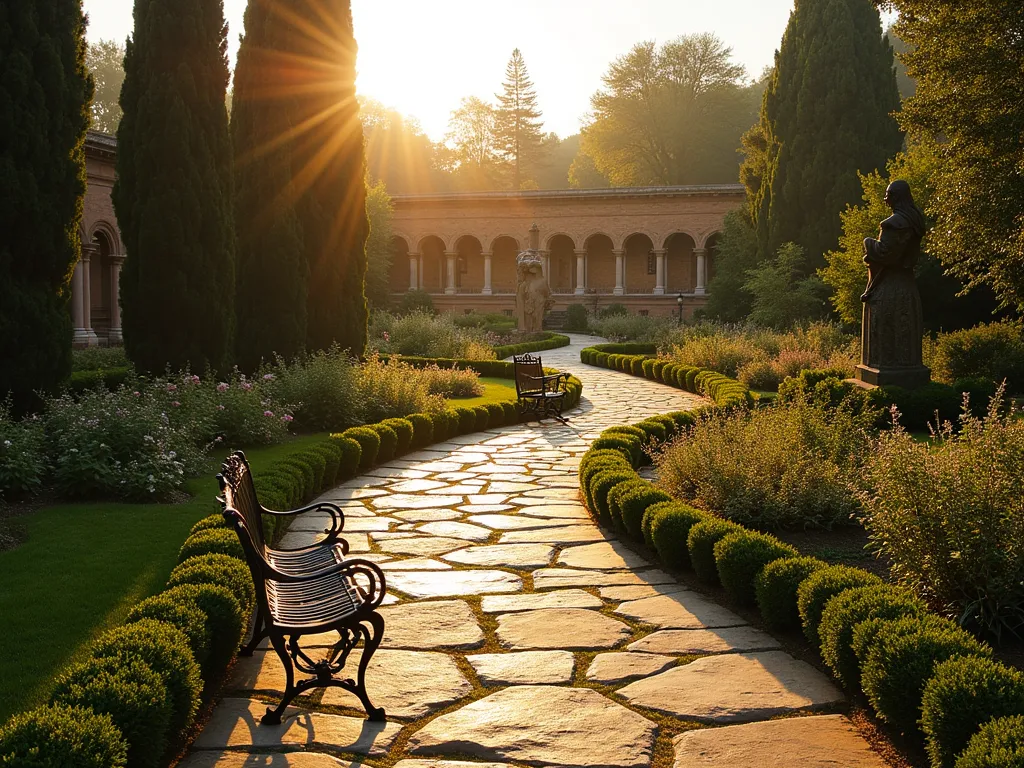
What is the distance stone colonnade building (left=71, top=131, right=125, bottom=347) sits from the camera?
22875 mm

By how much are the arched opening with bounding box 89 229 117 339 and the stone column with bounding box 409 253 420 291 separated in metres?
20.2

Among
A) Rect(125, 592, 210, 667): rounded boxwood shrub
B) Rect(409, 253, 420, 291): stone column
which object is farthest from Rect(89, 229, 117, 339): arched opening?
Rect(125, 592, 210, 667): rounded boxwood shrub

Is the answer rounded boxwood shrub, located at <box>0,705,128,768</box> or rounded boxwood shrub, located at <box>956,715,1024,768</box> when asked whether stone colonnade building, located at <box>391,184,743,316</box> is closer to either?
rounded boxwood shrub, located at <box>956,715,1024,768</box>

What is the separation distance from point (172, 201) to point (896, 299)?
9.20 meters

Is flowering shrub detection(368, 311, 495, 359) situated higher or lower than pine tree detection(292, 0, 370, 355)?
lower

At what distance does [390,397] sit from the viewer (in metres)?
12.3

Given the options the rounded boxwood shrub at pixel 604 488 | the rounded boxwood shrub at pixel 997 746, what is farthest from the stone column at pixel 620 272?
the rounded boxwood shrub at pixel 997 746

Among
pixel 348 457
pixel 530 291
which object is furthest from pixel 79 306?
pixel 348 457

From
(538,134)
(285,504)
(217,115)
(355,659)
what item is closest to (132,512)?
(285,504)

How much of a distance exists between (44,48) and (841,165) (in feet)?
75.0

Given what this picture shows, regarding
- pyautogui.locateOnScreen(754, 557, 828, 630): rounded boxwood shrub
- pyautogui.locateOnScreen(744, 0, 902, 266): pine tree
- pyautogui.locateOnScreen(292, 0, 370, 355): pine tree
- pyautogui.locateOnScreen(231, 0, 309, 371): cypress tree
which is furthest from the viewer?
pyautogui.locateOnScreen(744, 0, 902, 266): pine tree

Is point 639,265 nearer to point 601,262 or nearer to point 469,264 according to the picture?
point 601,262

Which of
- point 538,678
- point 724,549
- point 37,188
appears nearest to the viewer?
point 538,678

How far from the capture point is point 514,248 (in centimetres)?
4659
